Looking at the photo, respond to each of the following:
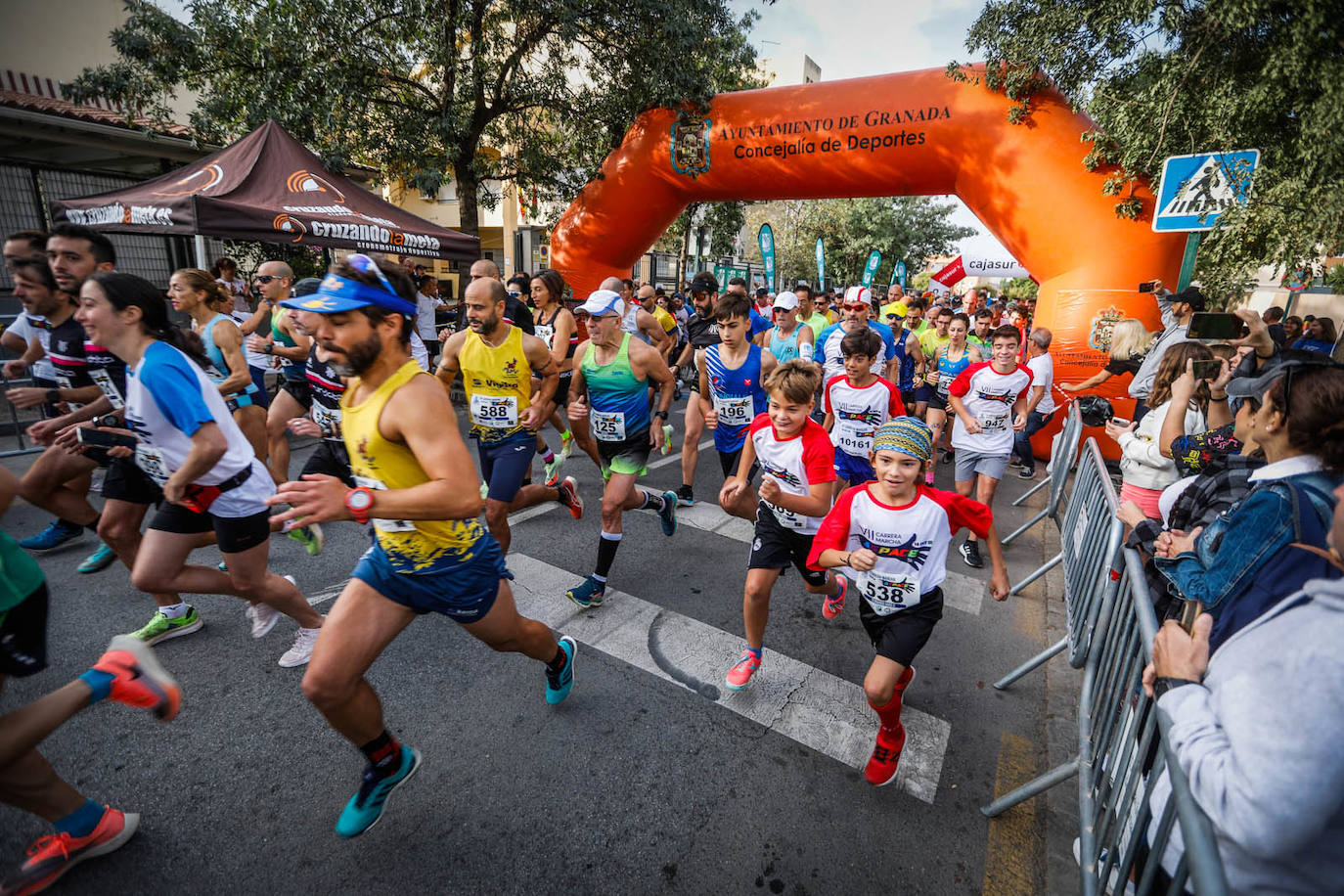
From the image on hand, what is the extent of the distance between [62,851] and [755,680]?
2927 millimetres

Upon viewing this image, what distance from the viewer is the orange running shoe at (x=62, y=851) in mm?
1999

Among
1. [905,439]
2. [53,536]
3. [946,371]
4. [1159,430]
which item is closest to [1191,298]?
[946,371]

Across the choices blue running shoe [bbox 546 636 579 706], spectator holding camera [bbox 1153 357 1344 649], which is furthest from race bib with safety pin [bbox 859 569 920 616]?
blue running shoe [bbox 546 636 579 706]

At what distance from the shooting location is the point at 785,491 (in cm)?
319

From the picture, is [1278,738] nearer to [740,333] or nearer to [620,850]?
[620,850]

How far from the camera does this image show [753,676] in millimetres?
3455

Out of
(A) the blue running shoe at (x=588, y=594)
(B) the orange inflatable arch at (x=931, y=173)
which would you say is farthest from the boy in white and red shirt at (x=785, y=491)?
(B) the orange inflatable arch at (x=931, y=173)

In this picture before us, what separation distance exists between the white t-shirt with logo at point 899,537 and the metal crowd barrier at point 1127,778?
0.66 m

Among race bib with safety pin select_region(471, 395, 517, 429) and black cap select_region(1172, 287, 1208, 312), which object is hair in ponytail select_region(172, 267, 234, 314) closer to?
race bib with safety pin select_region(471, 395, 517, 429)

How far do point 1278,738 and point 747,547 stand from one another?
4.22 m

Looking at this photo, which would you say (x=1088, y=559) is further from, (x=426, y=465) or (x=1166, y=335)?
(x=1166, y=335)

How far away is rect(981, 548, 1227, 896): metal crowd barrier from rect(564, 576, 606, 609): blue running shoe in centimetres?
247

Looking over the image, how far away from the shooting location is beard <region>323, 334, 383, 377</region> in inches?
82.5

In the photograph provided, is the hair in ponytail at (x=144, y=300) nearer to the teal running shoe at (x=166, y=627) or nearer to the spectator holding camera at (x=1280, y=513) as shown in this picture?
the teal running shoe at (x=166, y=627)
